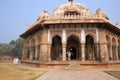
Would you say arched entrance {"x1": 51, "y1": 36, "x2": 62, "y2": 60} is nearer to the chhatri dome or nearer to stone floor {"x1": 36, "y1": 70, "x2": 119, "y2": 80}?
the chhatri dome

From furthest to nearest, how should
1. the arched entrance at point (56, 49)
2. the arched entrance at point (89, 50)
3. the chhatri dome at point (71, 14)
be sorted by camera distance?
the arched entrance at point (56, 49), the arched entrance at point (89, 50), the chhatri dome at point (71, 14)

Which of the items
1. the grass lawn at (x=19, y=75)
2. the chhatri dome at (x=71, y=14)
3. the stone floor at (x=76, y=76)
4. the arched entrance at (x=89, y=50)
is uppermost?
the chhatri dome at (x=71, y=14)

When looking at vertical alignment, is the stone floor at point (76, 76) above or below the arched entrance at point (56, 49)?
below

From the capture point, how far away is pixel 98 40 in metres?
16.8

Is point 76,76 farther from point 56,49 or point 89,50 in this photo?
point 56,49

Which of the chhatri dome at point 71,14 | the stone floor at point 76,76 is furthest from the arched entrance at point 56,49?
the stone floor at point 76,76

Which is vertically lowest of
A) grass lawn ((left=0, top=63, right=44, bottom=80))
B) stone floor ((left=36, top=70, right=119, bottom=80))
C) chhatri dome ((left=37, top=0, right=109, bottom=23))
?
stone floor ((left=36, top=70, right=119, bottom=80))

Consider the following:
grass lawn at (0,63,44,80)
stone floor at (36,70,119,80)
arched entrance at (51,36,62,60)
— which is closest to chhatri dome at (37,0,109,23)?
arched entrance at (51,36,62,60)

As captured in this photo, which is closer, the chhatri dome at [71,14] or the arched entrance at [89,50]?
the chhatri dome at [71,14]

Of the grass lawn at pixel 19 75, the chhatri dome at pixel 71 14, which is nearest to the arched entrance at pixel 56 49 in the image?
the chhatri dome at pixel 71 14

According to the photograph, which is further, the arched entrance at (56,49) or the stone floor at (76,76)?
the arched entrance at (56,49)

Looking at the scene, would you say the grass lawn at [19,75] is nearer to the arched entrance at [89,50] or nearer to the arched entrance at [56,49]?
the arched entrance at [56,49]

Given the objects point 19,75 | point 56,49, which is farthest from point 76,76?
point 56,49

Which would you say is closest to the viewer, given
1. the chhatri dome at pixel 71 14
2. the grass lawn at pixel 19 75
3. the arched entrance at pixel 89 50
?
the grass lawn at pixel 19 75
